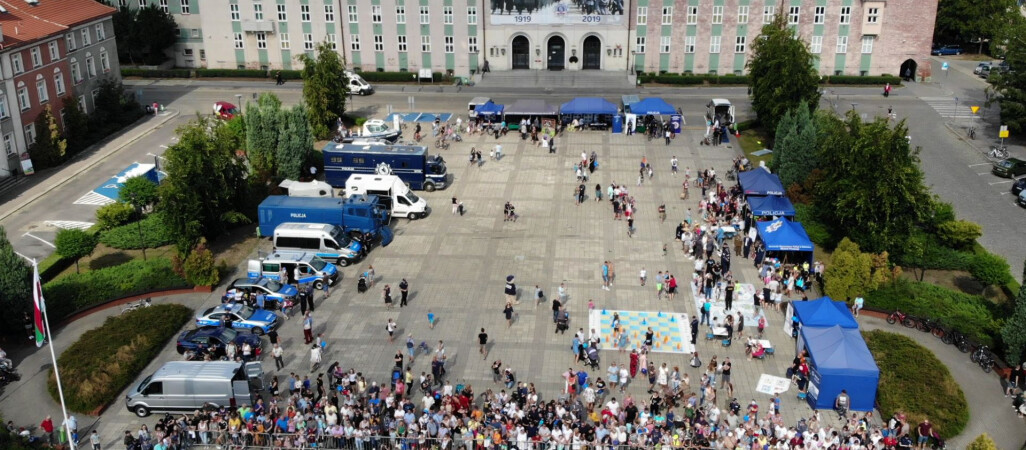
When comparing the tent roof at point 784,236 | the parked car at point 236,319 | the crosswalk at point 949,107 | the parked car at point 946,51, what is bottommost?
the parked car at point 236,319

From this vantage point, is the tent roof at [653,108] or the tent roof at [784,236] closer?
the tent roof at [784,236]

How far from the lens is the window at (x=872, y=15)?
79.1 m

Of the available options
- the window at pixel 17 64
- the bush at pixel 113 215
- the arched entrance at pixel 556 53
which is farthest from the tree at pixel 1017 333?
the window at pixel 17 64

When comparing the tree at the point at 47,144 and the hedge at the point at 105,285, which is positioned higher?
the tree at the point at 47,144

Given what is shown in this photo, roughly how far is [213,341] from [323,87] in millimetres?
31835

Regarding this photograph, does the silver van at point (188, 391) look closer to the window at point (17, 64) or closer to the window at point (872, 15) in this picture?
the window at point (17, 64)

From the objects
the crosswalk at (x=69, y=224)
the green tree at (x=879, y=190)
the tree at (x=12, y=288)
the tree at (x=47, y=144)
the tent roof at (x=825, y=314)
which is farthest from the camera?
the tree at (x=47, y=144)

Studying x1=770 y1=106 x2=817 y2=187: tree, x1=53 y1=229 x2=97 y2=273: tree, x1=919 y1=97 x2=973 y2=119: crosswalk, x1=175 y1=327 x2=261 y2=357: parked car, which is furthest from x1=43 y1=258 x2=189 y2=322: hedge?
x1=919 y1=97 x2=973 y2=119: crosswalk

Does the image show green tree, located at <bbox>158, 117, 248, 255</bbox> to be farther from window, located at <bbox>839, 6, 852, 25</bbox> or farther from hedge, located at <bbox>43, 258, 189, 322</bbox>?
window, located at <bbox>839, 6, 852, 25</bbox>

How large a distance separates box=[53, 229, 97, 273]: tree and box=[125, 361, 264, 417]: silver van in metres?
14.0

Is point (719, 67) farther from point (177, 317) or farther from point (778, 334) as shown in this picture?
point (177, 317)

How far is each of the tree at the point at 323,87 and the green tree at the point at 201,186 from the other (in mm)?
16321

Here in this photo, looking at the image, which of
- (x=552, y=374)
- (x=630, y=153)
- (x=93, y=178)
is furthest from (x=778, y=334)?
(x=93, y=178)

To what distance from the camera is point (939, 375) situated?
114 feet
